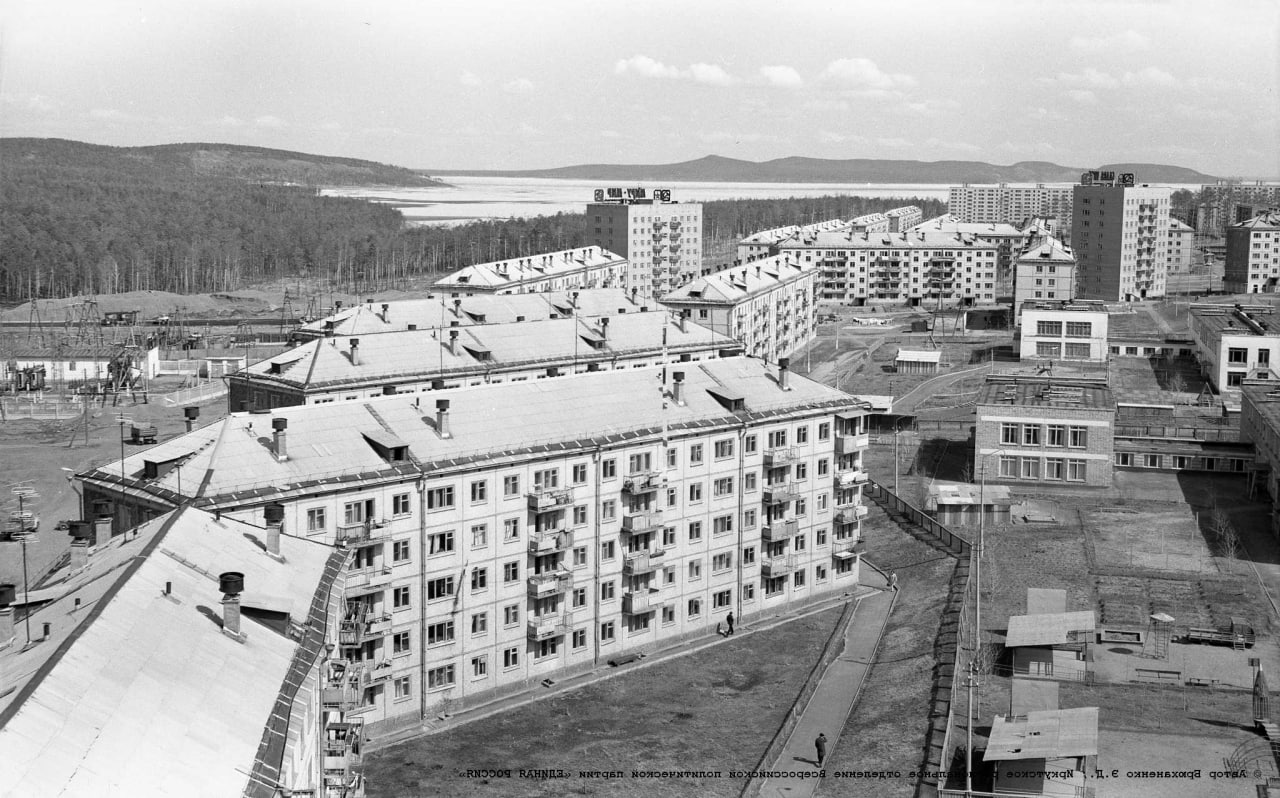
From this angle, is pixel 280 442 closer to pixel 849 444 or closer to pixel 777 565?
pixel 777 565

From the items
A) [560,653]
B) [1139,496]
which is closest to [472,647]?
[560,653]

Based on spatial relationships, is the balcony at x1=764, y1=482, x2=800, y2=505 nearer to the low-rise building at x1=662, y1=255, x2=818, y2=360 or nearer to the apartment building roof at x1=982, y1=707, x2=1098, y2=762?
the apartment building roof at x1=982, y1=707, x2=1098, y2=762

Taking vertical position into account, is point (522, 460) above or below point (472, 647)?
above

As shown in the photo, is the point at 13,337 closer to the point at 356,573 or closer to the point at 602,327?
the point at 602,327

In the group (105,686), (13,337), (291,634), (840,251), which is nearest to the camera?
(105,686)

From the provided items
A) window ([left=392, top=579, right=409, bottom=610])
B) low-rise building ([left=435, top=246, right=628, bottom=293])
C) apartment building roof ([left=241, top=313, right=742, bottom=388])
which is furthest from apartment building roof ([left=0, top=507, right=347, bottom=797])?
low-rise building ([left=435, top=246, right=628, bottom=293])

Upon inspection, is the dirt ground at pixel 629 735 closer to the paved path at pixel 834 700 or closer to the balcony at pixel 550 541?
the paved path at pixel 834 700

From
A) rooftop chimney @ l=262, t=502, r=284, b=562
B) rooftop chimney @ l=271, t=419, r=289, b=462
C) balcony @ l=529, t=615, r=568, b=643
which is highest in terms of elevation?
rooftop chimney @ l=271, t=419, r=289, b=462
